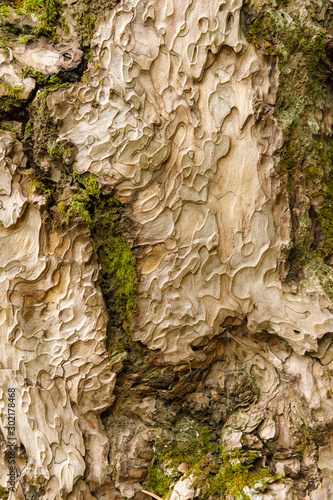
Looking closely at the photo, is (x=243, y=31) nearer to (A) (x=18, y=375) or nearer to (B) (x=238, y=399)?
(B) (x=238, y=399)

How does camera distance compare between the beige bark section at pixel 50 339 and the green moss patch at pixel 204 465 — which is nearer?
the green moss patch at pixel 204 465

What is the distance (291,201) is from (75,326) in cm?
120

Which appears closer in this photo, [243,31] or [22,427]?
[243,31]

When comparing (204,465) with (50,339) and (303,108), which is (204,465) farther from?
(303,108)

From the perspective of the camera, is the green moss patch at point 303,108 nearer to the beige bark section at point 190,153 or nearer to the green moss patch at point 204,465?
the beige bark section at point 190,153

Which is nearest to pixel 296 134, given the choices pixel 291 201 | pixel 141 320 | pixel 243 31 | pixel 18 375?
pixel 291 201

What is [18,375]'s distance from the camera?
202 centimetres

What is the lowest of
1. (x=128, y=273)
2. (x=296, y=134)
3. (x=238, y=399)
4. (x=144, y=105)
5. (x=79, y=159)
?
(x=238, y=399)

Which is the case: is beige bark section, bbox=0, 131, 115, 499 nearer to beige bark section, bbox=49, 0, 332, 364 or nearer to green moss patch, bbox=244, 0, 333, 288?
beige bark section, bbox=49, 0, 332, 364

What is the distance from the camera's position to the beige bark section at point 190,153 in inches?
73.8

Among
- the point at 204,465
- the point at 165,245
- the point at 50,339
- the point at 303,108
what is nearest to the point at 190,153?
the point at 165,245

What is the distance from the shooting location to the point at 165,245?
1952 millimetres

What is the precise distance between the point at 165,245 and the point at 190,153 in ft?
1.47

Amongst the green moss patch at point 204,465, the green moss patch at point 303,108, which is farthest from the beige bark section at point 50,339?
the green moss patch at point 303,108
